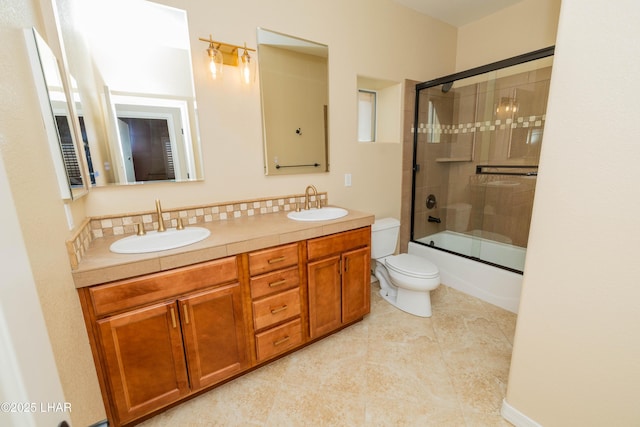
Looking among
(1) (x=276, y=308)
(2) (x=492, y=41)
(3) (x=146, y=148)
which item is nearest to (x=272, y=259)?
(1) (x=276, y=308)

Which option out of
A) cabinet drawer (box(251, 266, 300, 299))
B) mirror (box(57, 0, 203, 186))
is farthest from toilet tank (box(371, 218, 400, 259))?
mirror (box(57, 0, 203, 186))

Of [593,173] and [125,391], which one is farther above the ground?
[593,173]

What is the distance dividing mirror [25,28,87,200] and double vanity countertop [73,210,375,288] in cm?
31

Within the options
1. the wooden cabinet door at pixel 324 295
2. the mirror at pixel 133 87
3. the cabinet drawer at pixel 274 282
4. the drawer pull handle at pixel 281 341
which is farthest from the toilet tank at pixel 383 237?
the mirror at pixel 133 87

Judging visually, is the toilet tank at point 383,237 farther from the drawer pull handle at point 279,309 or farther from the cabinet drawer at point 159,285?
the cabinet drawer at point 159,285

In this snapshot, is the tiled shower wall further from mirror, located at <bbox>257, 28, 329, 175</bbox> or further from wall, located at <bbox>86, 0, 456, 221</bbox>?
mirror, located at <bbox>257, 28, 329, 175</bbox>

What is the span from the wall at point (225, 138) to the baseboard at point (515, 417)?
170 cm

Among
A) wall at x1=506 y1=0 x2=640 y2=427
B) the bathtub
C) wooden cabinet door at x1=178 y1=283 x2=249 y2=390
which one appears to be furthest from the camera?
the bathtub

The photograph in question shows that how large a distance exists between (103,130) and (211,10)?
976 millimetres

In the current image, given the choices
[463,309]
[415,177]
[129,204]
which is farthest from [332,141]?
[463,309]

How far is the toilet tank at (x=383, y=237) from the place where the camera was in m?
2.43

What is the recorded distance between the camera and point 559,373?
1173 mm

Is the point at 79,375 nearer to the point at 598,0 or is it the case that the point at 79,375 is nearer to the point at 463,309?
the point at 598,0

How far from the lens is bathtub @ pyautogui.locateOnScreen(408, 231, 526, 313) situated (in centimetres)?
229
